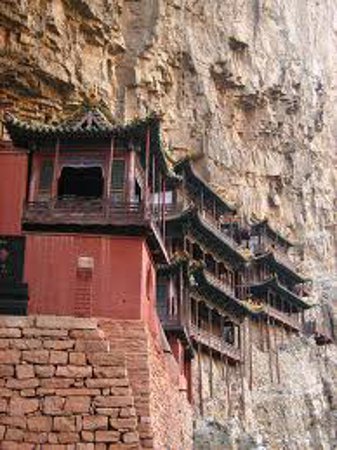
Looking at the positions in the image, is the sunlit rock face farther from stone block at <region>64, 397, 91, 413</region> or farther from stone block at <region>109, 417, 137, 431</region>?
stone block at <region>64, 397, 91, 413</region>

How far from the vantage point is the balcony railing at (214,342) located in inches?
1307

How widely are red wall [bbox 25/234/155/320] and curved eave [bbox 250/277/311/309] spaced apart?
27.0 m

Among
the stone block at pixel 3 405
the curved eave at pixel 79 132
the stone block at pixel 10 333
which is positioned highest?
the curved eave at pixel 79 132

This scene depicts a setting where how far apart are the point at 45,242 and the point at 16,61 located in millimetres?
16210

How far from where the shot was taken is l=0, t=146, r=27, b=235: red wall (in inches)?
715

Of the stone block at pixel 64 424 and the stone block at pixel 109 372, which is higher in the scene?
the stone block at pixel 109 372

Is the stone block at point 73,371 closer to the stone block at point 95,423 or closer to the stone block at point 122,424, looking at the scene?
the stone block at point 95,423

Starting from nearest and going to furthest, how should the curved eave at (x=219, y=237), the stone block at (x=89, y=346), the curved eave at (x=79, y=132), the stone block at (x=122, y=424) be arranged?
the stone block at (x=122, y=424) → the stone block at (x=89, y=346) → the curved eave at (x=79, y=132) → the curved eave at (x=219, y=237)

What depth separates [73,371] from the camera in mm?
13547

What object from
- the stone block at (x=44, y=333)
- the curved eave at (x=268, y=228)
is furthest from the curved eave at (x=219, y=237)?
the stone block at (x=44, y=333)

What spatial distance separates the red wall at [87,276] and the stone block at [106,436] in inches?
163

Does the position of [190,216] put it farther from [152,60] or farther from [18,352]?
[18,352]

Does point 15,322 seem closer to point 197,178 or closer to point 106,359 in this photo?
point 106,359

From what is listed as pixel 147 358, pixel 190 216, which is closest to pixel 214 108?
pixel 190 216
